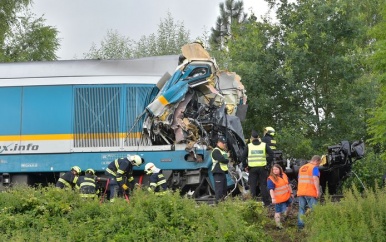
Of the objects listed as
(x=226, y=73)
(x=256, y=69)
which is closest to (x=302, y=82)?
(x=256, y=69)

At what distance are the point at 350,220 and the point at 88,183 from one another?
570 centimetres

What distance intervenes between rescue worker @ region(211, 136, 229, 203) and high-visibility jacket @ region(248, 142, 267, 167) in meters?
0.53

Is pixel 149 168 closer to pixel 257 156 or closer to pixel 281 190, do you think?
pixel 257 156

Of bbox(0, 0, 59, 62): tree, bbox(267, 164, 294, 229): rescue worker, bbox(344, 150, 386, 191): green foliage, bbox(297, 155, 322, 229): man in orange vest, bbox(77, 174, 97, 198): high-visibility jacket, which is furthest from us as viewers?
bbox(0, 0, 59, 62): tree

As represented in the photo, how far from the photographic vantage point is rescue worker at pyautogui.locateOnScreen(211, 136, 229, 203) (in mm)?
15222

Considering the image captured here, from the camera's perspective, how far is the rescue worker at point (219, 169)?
49.9 feet

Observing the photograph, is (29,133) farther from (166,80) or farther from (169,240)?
(169,240)

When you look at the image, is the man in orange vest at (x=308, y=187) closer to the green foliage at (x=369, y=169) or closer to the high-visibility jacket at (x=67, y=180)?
the high-visibility jacket at (x=67, y=180)

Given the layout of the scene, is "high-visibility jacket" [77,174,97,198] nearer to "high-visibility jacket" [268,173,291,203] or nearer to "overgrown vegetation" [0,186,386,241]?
"overgrown vegetation" [0,186,386,241]

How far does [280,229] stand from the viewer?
12984 millimetres

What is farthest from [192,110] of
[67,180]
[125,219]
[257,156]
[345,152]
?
[125,219]

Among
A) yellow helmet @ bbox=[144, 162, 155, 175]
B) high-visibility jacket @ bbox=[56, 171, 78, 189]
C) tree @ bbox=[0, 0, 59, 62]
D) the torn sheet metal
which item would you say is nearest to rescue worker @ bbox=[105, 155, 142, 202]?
yellow helmet @ bbox=[144, 162, 155, 175]

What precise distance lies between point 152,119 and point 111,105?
1004 millimetres

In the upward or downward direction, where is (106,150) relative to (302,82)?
downward
